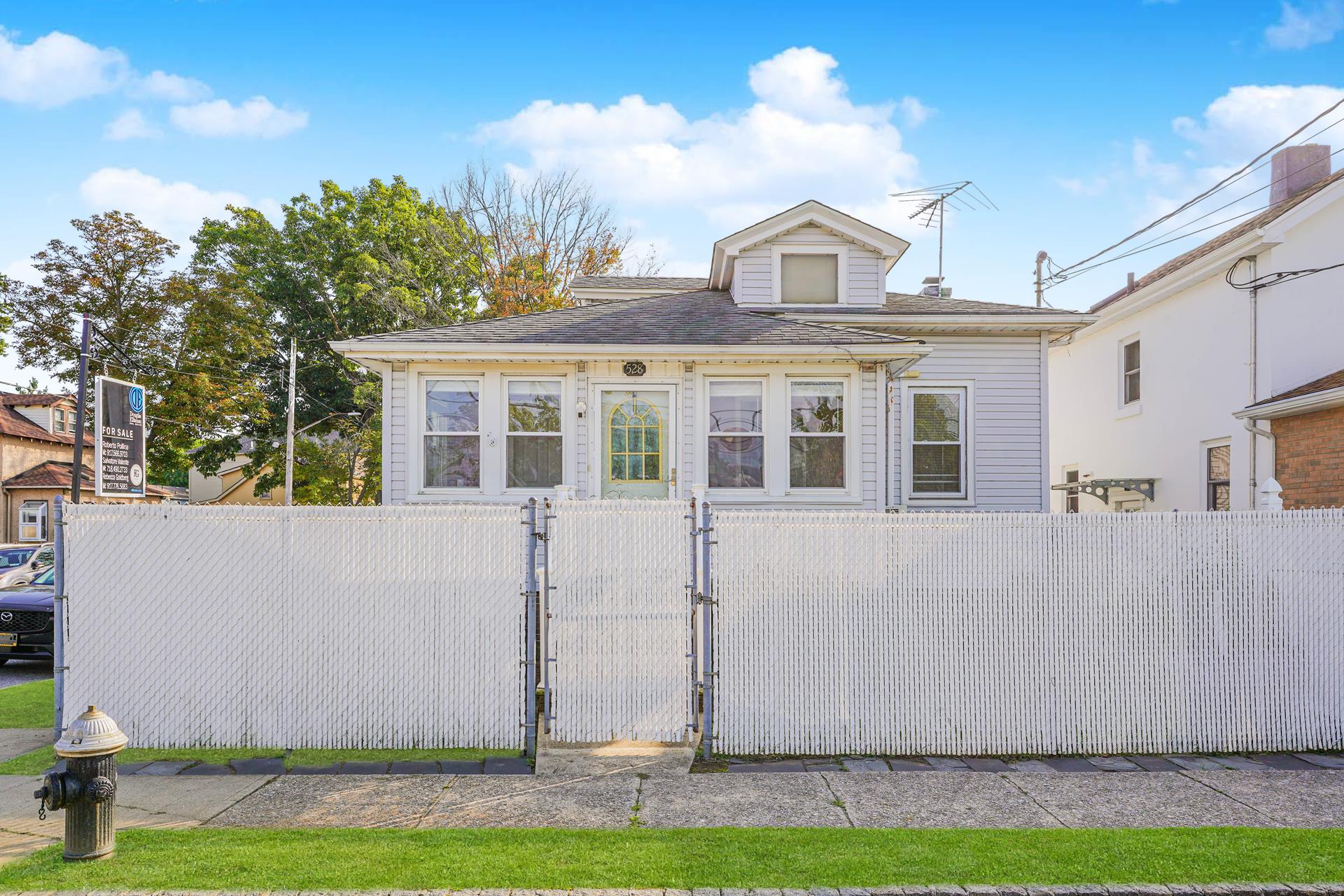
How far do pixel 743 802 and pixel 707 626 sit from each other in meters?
1.39

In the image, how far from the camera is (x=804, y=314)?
1293 cm

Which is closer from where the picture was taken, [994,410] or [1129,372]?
[994,410]

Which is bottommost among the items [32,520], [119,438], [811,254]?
[32,520]

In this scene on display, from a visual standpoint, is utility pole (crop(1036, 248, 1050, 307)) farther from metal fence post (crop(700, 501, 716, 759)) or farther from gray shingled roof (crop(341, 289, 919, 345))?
metal fence post (crop(700, 501, 716, 759))

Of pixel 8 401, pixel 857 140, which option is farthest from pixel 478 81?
pixel 8 401

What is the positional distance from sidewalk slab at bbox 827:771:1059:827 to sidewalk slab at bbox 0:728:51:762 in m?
6.26

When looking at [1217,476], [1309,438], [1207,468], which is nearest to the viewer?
[1309,438]

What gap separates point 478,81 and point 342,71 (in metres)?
2.56

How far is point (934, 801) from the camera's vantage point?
534 cm

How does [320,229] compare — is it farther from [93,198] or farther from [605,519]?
[605,519]

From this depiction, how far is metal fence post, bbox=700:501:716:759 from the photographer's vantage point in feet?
20.7

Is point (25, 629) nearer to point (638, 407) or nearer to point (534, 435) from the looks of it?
point (534, 435)

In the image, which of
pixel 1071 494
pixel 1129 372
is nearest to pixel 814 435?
pixel 1129 372

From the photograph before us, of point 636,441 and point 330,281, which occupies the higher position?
point 330,281
